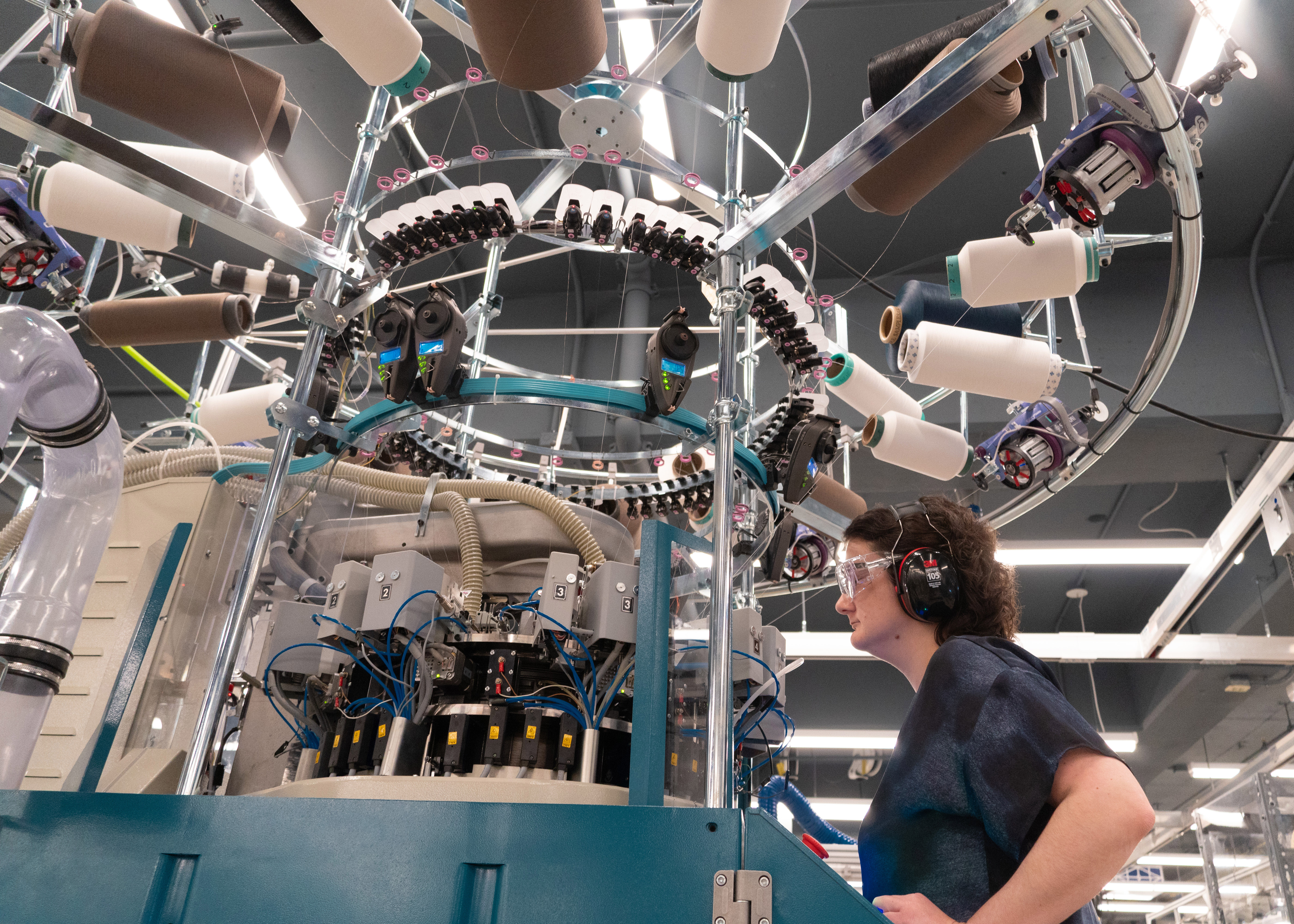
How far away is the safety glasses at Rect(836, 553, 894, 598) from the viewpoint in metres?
1.94

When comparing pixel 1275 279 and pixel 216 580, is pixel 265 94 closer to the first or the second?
pixel 216 580

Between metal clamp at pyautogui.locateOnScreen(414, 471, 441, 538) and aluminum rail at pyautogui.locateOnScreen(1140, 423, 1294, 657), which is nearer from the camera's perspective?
metal clamp at pyautogui.locateOnScreen(414, 471, 441, 538)

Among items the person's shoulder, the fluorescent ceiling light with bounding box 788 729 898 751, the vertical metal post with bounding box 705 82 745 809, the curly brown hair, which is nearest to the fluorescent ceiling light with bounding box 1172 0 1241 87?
the vertical metal post with bounding box 705 82 745 809

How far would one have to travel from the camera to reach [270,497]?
6.41 feet

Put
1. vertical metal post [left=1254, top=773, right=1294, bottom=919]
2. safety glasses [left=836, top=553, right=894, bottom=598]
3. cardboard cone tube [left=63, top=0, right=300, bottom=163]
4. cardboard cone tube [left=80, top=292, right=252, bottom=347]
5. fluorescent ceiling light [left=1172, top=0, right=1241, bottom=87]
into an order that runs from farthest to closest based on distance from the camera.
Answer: vertical metal post [left=1254, top=773, right=1294, bottom=919], fluorescent ceiling light [left=1172, top=0, right=1241, bottom=87], cardboard cone tube [left=80, top=292, right=252, bottom=347], cardboard cone tube [left=63, top=0, right=300, bottom=163], safety glasses [left=836, top=553, right=894, bottom=598]

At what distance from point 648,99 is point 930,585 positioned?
11.0ft

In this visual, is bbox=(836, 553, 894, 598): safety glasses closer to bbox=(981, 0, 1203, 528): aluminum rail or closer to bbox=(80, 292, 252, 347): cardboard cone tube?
bbox=(981, 0, 1203, 528): aluminum rail

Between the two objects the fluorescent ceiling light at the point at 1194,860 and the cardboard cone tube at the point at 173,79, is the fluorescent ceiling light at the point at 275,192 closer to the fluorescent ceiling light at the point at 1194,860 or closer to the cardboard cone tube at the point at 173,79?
the cardboard cone tube at the point at 173,79

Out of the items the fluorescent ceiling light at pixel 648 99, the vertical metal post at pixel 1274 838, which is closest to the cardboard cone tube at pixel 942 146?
the fluorescent ceiling light at pixel 648 99

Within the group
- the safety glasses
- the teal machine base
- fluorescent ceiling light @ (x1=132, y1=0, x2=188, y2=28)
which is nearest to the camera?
the teal machine base

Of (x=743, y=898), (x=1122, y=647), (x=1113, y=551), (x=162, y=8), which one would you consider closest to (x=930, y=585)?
(x=743, y=898)

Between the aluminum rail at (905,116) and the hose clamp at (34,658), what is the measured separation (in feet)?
5.71

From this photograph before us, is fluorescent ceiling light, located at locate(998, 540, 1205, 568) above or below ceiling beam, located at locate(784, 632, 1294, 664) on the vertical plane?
above

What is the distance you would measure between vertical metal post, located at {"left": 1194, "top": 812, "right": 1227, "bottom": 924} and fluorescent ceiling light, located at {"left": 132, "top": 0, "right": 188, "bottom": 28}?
479 centimetres
